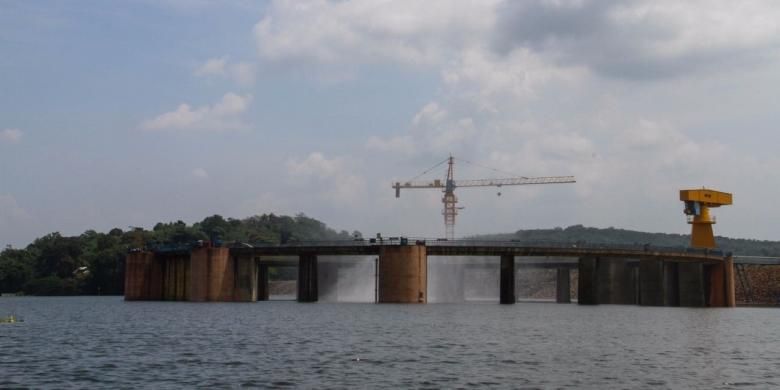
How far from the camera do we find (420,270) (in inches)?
6107

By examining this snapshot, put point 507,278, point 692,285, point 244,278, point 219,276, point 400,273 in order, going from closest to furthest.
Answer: point 400,273 → point 507,278 → point 219,276 → point 244,278 → point 692,285

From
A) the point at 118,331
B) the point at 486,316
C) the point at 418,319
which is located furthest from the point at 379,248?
the point at 118,331

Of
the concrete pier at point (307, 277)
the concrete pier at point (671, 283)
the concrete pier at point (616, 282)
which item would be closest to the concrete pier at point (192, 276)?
the concrete pier at point (307, 277)

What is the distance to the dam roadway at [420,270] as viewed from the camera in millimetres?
155125

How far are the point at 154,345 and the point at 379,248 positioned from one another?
83.9 meters

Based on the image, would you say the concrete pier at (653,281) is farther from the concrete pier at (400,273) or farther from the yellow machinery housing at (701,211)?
the concrete pier at (400,273)

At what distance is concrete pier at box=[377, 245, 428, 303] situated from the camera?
153250mm

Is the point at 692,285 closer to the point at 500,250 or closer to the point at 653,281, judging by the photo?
the point at 653,281

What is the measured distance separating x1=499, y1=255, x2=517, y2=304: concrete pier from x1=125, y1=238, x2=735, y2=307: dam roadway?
0.58 ft

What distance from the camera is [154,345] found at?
73500 millimetres

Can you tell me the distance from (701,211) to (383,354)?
14230cm

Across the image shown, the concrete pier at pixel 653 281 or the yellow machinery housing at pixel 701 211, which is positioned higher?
the yellow machinery housing at pixel 701 211

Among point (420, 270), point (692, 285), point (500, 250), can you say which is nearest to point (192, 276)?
point (420, 270)

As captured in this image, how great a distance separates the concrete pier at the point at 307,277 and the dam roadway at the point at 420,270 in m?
0.19
